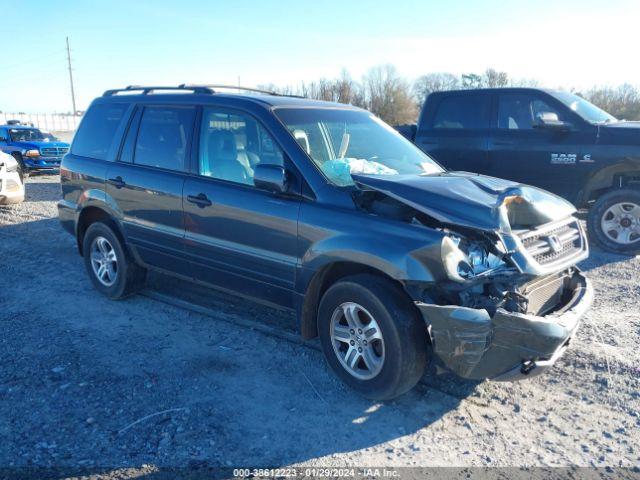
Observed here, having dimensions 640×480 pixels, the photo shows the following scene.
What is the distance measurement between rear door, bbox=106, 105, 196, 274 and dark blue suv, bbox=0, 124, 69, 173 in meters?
12.5

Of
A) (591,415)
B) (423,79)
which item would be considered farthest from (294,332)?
(423,79)

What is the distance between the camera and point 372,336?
3.42 metres

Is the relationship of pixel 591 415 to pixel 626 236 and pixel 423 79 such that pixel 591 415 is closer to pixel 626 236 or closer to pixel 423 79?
pixel 626 236

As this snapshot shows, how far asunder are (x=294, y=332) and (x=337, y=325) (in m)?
0.99

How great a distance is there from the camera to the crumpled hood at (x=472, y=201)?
317 cm

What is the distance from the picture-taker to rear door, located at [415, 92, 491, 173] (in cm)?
796

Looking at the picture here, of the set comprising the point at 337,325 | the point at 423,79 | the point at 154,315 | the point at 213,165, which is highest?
the point at 423,79

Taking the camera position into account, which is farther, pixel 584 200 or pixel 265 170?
pixel 584 200

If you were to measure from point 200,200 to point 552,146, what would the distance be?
540 cm

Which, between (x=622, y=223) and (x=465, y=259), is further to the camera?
(x=622, y=223)

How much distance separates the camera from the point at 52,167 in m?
16.5

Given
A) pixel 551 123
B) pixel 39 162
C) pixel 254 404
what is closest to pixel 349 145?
pixel 254 404

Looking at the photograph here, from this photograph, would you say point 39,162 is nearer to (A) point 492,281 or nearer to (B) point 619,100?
(A) point 492,281

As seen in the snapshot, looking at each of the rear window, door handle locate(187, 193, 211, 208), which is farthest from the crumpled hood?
the rear window
